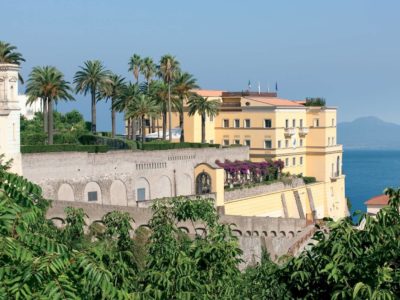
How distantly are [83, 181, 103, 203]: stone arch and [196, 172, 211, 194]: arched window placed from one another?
387 inches

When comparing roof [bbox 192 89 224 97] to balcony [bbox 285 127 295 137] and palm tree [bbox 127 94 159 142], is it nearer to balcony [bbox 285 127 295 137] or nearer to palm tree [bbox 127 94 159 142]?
balcony [bbox 285 127 295 137]

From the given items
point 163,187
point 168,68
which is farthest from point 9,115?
point 168,68

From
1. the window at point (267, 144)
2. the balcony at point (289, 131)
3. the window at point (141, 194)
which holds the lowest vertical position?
the window at point (141, 194)

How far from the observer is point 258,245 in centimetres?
4816

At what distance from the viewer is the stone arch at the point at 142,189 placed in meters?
58.0

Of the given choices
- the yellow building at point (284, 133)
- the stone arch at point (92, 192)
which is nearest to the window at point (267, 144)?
the yellow building at point (284, 133)

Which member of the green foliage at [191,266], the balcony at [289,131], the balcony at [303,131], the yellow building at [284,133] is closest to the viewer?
the green foliage at [191,266]

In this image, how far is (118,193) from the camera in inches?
2205

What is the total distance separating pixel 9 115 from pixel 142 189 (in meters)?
12.7

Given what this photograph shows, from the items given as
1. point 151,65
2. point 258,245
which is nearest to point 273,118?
point 151,65

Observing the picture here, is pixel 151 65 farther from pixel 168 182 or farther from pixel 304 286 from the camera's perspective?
pixel 304 286

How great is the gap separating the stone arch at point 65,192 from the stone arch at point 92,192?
3.85 ft

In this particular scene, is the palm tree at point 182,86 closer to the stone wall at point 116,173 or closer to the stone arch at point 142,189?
the stone wall at point 116,173

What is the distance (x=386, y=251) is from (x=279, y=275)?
2069 mm
